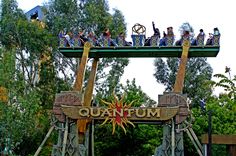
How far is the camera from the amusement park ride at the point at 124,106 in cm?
1232

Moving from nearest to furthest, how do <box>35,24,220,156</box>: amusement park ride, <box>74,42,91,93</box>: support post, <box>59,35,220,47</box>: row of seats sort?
<box>35,24,220,156</box>: amusement park ride, <box>59,35,220,47</box>: row of seats, <box>74,42,91,93</box>: support post

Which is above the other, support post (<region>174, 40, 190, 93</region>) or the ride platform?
the ride platform

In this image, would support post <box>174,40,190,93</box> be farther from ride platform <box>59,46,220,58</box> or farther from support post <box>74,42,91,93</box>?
support post <box>74,42,91,93</box>

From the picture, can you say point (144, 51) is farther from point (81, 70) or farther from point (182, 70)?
point (81, 70)

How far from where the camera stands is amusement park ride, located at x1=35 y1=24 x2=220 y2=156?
485 inches

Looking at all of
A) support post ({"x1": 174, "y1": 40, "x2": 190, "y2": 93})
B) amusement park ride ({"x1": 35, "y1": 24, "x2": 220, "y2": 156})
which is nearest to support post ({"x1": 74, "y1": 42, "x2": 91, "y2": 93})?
amusement park ride ({"x1": 35, "y1": 24, "x2": 220, "y2": 156})

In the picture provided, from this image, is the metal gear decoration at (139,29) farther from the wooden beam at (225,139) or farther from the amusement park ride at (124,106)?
the wooden beam at (225,139)

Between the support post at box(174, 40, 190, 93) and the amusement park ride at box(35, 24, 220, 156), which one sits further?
the support post at box(174, 40, 190, 93)

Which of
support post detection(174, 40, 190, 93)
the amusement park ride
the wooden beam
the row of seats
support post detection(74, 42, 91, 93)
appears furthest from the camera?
support post detection(74, 42, 91, 93)

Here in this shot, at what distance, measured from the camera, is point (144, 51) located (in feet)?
44.2

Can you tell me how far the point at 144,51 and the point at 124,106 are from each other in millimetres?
1869

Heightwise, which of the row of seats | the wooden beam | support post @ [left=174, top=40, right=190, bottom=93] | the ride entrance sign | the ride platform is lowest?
the wooden beam

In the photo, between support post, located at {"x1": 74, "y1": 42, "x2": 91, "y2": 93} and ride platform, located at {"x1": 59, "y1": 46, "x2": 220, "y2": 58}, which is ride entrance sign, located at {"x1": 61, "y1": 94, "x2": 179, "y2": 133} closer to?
support post, located at {"x1": 74, "y1": 42, "x2": 91, "y2": 93}

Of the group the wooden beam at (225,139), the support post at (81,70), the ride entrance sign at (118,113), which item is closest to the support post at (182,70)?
the ride entrance sign at (118,113)
